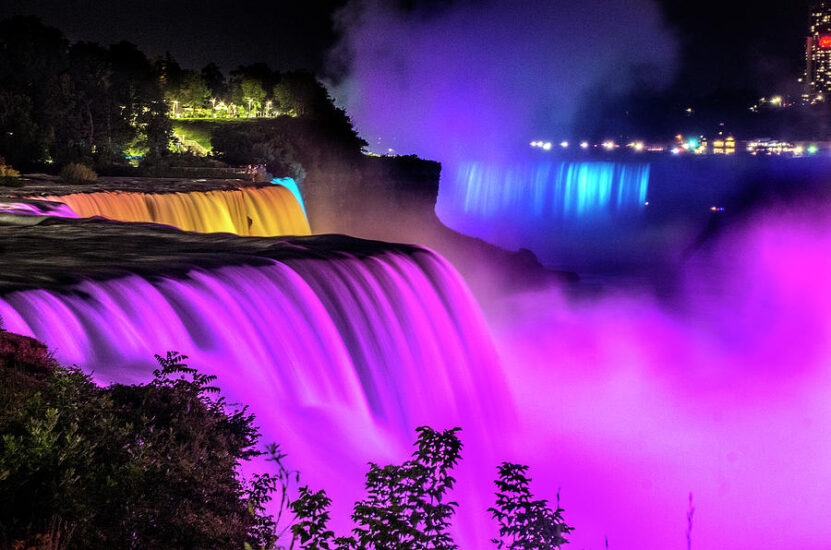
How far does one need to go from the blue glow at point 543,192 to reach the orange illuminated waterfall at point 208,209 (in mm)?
58185

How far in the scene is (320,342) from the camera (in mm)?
12781

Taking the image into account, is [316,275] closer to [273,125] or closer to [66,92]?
[66,92]

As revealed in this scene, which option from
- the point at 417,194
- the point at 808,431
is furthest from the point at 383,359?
the point at 417,194

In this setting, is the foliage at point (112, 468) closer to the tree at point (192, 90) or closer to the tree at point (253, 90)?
the tree at point (192, 90)

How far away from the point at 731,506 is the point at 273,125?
46.4m

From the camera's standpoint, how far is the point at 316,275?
14.1m

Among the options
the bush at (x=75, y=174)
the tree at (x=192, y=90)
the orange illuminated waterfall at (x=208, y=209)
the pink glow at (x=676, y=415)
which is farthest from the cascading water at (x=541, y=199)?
the bush at (x=75, y=174)

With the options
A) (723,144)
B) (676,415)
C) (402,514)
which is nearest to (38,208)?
(676,415)

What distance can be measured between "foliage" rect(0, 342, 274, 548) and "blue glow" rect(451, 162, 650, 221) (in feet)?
266

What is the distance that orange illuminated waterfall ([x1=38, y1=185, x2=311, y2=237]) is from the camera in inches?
871

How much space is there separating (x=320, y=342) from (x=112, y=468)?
23.6ft

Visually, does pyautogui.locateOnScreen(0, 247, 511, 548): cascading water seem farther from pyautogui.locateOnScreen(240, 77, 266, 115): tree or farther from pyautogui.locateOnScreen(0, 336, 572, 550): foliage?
pyautogui.locateOnScreen(240, 77, 266, 115): tree

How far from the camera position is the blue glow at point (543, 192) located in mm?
89125

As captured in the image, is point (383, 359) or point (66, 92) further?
point (66, 92)
